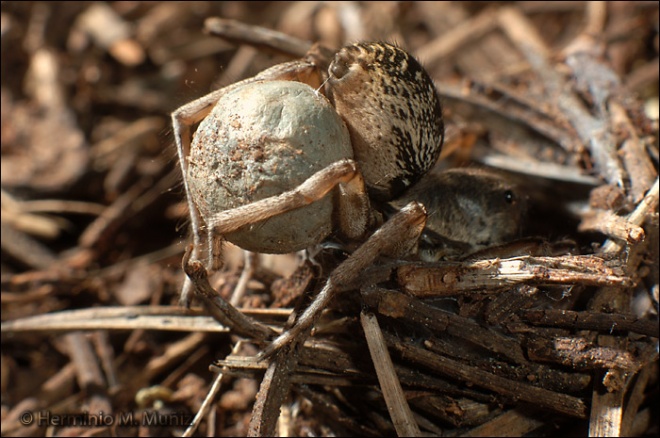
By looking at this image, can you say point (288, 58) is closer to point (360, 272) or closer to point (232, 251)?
point (232, 251)

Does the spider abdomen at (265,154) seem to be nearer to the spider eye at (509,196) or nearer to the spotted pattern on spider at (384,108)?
the spotted pattern on spider at (384,108)

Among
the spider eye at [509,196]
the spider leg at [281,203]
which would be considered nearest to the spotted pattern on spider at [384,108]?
the spider leg at [281,203]

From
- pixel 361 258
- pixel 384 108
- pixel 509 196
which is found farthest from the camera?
pixel 509 196

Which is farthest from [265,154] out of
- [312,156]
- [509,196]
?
[509,196]

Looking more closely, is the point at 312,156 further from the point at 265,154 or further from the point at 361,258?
the point at 361,258

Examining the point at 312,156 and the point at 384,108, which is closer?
the point at 312,156

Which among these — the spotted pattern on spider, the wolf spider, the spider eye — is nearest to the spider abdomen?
the wolf spider
